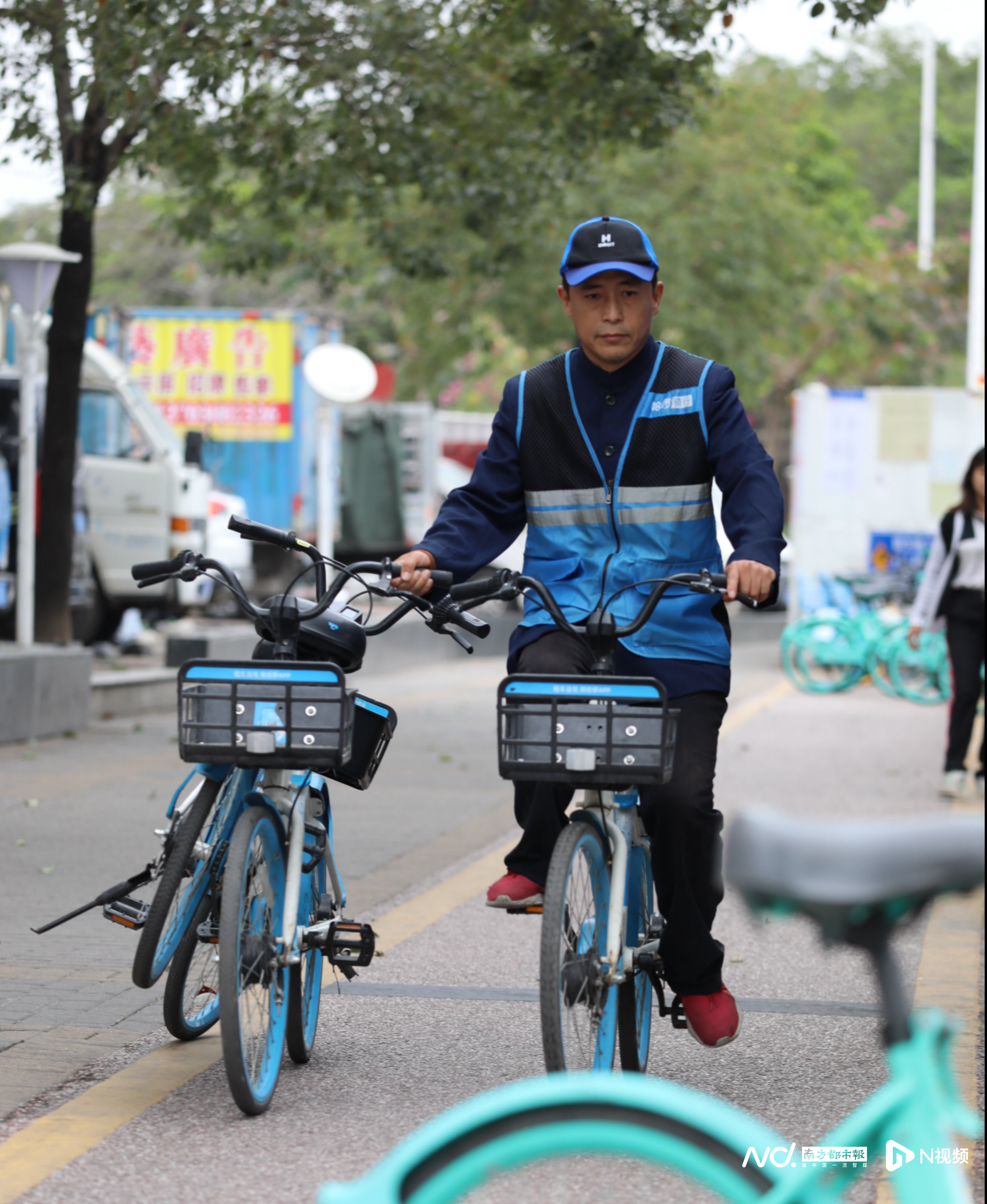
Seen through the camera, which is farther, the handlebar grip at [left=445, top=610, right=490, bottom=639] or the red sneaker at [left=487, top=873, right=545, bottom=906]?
the red sneaker at [left=487, top=873, right=545, bottom=906]

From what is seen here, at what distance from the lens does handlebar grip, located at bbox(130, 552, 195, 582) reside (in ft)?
13.2

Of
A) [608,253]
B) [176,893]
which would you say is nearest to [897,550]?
[608,253]

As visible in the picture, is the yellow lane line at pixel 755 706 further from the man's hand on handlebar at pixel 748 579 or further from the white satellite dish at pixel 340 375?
the man's hand on handlebar at pixel 748 579

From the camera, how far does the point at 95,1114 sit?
13.2ft

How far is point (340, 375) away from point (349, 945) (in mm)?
12807

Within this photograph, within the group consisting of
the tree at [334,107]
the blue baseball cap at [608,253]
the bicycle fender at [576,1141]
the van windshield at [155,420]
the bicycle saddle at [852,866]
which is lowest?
the bicycle fender at [576,1141]

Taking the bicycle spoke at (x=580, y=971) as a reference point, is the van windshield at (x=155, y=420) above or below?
above

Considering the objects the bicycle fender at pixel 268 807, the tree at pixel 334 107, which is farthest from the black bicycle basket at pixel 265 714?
the tree at pixel 334 107

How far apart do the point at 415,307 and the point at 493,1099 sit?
1132 inches

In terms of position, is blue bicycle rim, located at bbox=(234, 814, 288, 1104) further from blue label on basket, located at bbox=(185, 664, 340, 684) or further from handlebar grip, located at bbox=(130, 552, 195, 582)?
handlebar grip, located at bbox=(130, 552, 195, 582)

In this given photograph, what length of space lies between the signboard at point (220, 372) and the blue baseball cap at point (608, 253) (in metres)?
18.5

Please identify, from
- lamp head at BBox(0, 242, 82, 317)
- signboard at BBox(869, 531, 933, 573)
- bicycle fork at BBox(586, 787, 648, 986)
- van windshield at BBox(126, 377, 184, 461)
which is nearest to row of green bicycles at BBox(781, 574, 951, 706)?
signboard at BBox(869, 531, 933, 573)

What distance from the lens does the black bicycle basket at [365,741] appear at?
4266 mm

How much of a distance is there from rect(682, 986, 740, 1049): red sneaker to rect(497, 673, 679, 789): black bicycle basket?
67 cm
